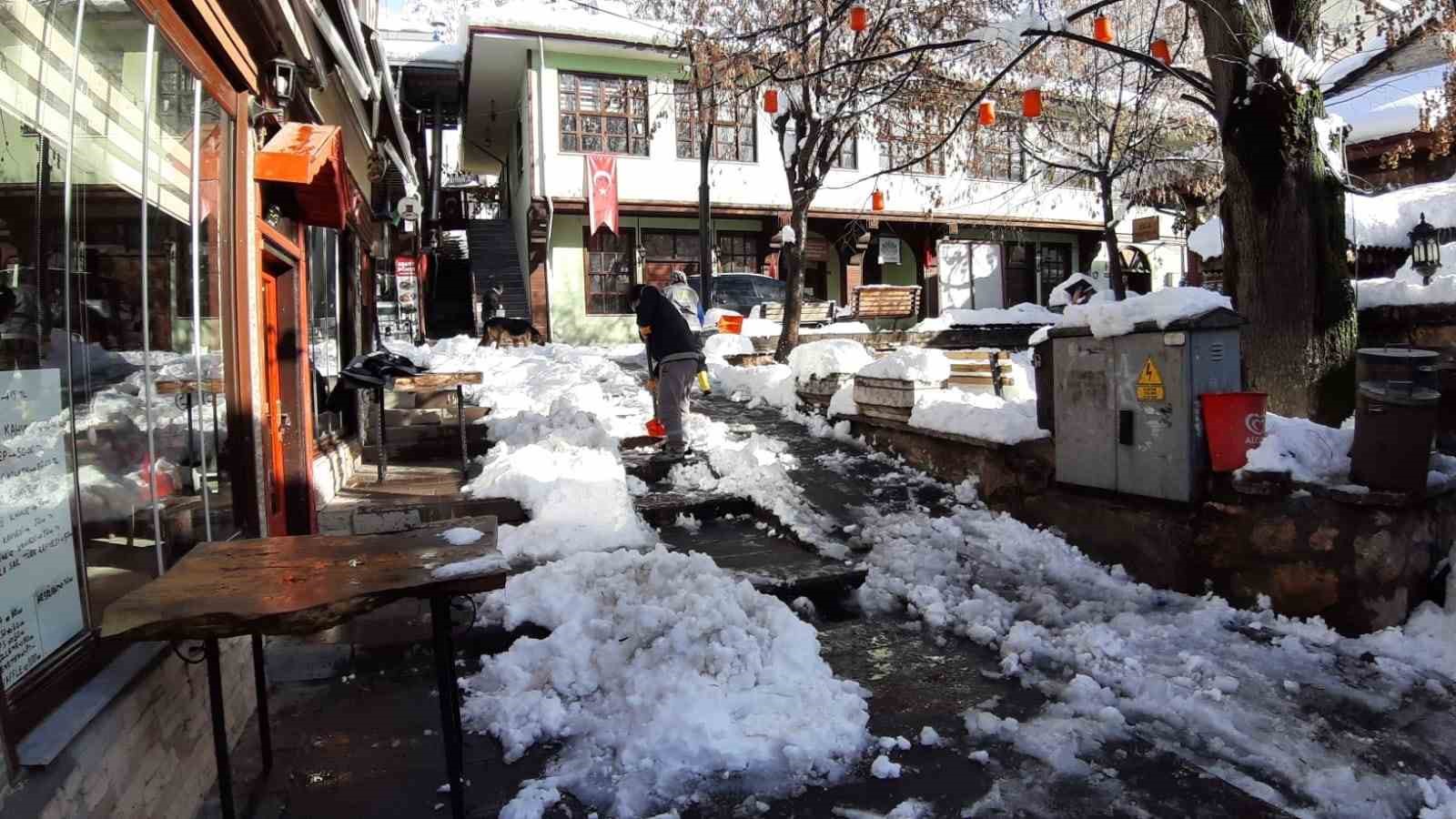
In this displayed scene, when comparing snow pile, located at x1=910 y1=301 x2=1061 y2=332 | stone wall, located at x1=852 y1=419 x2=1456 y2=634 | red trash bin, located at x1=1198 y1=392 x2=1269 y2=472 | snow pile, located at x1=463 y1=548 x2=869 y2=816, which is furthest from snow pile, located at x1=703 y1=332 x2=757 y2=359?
snow pile, located at x1=463 y1=548 x2=869 y2=816

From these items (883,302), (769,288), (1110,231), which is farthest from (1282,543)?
(769,288)

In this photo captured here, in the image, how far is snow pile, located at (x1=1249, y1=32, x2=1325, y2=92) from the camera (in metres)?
5.95

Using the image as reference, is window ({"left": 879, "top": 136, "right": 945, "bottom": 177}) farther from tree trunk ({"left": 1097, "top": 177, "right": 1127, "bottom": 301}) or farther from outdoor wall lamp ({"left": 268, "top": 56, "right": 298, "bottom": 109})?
outdoor wall lamp ({"left": 268, "top": 56, "right": 298, "bottom": 109})

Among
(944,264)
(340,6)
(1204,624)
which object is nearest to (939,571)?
(1204,624)

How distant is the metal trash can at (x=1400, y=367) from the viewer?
456 centimetres

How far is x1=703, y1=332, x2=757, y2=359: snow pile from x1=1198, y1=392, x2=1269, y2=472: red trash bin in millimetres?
10013

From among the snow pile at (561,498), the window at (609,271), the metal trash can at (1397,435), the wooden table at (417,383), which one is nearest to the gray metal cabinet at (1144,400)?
the metal trash can at (1397,435)

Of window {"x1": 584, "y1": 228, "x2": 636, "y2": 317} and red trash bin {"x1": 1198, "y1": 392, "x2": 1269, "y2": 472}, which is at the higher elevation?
window {"x1": 584, "y1": 228, "x2": 636, "y2": 317}

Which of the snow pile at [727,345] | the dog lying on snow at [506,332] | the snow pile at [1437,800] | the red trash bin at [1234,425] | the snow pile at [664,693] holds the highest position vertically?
the dog lying on snow at [506,332]

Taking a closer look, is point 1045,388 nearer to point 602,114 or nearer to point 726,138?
point 602,114

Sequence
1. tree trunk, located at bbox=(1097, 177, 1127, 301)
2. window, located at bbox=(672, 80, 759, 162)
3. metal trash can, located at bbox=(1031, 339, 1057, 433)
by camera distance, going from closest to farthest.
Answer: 1. metal trash can, located at bbox=(1031, 339, 1057, 433)
2. tree trunk, located at bbox=(1097, 177, 1127, 301)
3. window, located at bbox=(672, 80, 759, 162)

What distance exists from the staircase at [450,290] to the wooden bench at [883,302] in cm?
1053

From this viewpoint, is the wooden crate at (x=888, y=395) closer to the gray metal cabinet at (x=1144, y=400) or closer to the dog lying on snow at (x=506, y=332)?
the gray metal cabinet at (x=1144, y=400)

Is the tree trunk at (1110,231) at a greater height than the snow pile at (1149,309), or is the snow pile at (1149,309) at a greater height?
the tree trunk at (1110,231)
